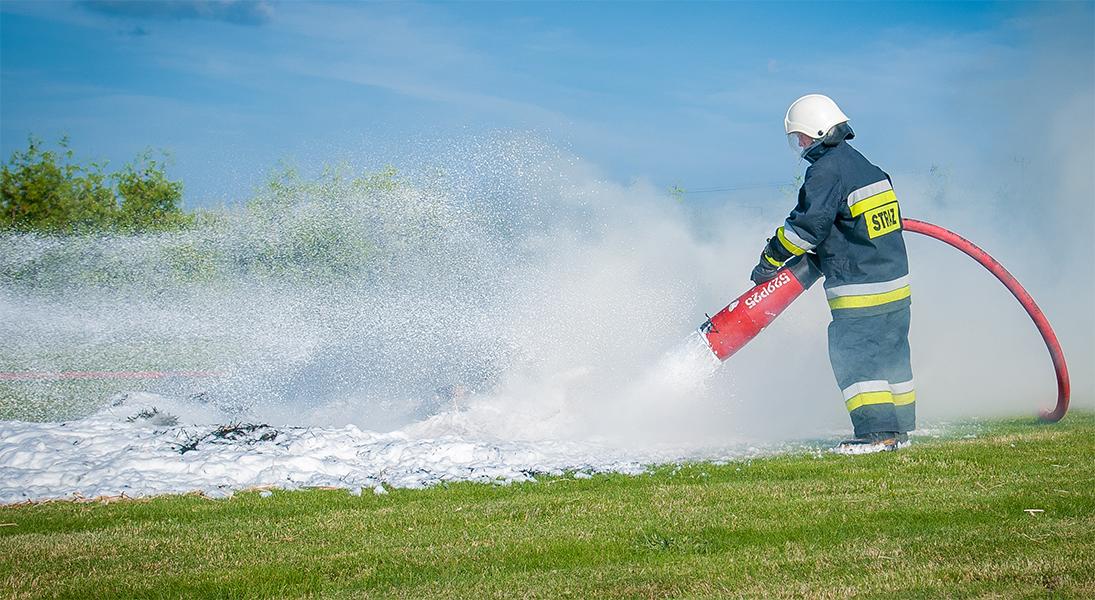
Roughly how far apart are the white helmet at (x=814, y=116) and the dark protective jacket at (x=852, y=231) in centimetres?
9

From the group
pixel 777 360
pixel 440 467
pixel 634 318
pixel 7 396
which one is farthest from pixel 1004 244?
pixel 7 396

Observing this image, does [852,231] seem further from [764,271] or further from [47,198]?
[47,198]

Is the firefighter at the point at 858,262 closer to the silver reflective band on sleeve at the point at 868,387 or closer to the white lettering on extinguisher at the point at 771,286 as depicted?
the silver reflective band on sleeve at the point at 868,387

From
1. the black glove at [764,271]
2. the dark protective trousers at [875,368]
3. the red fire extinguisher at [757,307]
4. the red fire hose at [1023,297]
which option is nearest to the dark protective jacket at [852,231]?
the dark protective trousers at [875,368]

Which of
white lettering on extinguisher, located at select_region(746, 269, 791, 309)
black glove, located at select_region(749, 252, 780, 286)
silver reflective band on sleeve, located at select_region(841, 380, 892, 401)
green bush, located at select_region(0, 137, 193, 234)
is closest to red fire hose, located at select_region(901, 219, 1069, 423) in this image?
white lettering on extinguisher, located at select_region(746, 269, 791, 309)

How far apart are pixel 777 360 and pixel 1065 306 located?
22.0 ft

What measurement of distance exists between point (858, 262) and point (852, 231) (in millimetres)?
285

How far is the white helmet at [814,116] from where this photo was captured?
938 cm

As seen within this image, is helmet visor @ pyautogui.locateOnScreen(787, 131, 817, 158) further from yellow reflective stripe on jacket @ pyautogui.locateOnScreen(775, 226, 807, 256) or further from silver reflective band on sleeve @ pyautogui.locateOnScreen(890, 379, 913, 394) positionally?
silver reflective band on sleeve @ pyautogui.locateOnScreen(890, 379, 913, 394)

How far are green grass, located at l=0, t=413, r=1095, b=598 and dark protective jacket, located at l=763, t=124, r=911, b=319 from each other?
1.89 metres

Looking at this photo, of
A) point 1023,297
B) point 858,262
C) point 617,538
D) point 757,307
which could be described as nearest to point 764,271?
point 757,307

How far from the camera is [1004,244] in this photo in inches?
691

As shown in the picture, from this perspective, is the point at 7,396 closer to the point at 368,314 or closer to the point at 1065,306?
the point at 368,314

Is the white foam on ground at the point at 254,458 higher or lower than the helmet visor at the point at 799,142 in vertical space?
lower
